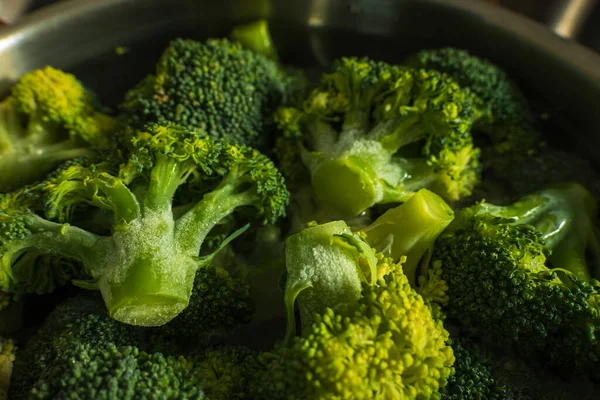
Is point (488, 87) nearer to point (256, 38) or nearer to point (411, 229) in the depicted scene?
point (411, 229)

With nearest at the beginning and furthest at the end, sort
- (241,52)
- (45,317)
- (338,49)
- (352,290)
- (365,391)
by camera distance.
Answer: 1. (365,391)
2. (352,290)
3. (45,317)
4. (241,52)
5. (338,49)

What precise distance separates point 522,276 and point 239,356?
1.63ft

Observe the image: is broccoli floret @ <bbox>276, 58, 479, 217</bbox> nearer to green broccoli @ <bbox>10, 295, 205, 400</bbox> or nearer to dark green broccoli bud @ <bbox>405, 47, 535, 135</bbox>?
dark green broccoli bud @ <bbox>405, 47, 535, 135</bbox>

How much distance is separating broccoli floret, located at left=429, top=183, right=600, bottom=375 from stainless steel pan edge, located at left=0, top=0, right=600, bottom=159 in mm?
425

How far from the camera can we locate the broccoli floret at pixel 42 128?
113 cm

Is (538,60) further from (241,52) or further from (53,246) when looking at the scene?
(53,246)

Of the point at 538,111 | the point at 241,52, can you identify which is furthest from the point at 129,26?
the point at 538,111

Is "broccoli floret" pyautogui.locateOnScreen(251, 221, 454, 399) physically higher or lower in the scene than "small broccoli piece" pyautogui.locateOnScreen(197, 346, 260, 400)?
higher

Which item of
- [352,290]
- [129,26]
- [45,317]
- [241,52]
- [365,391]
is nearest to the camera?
[365,391]

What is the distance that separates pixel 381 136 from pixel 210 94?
0.37 m

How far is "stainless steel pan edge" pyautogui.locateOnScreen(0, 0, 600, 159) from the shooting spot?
4.07 feet

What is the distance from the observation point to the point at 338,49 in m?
1.53

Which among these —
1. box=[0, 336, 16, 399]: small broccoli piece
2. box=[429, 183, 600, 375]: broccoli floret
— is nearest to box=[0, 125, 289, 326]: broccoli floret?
box=[0, 336, 16, 399]: small broccoli piece

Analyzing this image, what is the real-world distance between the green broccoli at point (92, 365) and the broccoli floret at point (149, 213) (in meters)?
0.07
